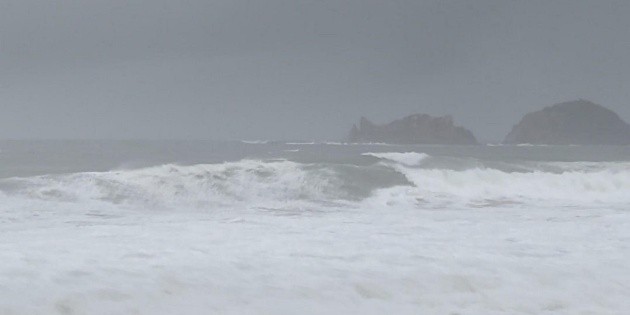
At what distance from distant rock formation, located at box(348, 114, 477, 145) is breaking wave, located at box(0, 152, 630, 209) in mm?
43580

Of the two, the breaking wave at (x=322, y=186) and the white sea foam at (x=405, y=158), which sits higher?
the white sea foam at (x=405, y=158)

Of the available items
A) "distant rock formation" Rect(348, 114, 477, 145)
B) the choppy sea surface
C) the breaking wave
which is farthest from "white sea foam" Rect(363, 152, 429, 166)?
"distant rock formation" Rect(348, 114, 477, 145)

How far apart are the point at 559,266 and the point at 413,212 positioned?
571 cm

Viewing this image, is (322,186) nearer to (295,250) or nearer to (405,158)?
(405,158)

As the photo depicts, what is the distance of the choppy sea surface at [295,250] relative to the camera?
5445 mm

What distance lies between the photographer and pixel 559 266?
22.2ft

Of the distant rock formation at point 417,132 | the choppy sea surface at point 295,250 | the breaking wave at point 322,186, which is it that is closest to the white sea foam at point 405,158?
the breaking wave at point 322,186

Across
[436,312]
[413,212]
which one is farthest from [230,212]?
[436,312]

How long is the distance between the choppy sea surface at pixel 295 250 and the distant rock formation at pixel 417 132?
48.4 m

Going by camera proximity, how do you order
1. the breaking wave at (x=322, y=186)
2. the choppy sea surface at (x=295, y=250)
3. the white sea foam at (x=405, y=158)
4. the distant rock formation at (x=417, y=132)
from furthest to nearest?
1. the distant rock formation at (x=417, y=132)
2. the white sea foam at (x=405, y=158)
3. the breaking wave at (x=322, y=186)
4. the choppy sea surface at (x=295, y=250)

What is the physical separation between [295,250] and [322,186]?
9246 millimetres

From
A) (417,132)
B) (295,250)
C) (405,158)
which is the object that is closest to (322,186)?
(405,158)

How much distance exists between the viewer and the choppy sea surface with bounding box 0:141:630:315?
5445 mm

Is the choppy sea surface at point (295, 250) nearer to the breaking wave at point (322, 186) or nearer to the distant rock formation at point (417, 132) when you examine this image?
the breaking wave at point (322, 186)
